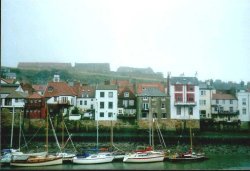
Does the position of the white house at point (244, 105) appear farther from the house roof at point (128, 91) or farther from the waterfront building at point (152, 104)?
the house roof at point (128, 91)

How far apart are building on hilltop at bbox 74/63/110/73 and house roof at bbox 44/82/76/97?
17.7 m

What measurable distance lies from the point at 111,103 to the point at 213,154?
10.1m

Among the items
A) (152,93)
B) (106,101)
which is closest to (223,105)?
(152,93)

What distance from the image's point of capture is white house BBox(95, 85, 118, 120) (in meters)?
23.5

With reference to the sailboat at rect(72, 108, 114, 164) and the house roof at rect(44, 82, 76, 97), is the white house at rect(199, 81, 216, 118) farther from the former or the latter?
the sailboat at rect(72, 108, 114, 164)

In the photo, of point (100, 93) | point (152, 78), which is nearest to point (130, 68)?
point (152, 78)

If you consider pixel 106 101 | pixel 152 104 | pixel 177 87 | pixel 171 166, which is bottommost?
pixel 171 166

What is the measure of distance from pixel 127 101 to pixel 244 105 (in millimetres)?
9283

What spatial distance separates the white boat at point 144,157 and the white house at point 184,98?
9.72 m

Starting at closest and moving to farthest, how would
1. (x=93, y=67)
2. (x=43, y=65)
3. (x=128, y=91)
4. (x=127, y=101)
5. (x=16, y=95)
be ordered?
(x=16, y=95) < (x=127, y=101) < (x=128, y=91) < (x=43, y=65) < (x=93, y=67)

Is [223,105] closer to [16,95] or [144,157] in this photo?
[144,157]

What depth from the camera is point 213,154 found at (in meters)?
15.4

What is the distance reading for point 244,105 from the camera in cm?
2556

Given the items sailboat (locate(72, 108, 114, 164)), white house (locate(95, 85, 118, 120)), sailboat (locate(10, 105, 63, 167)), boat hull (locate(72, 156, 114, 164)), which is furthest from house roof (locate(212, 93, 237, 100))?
sailboat (locate(10, 105, 63, 167))
